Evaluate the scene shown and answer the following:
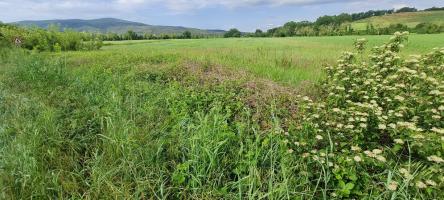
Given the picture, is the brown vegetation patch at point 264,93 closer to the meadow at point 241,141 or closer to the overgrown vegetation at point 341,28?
the meadow at point 241,141

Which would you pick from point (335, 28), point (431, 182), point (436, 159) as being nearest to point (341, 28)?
point (335, 28)

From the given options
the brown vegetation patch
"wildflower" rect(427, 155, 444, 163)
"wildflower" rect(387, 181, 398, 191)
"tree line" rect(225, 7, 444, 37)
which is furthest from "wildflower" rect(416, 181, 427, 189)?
"tree line" rect(225, 7, 444, 37)

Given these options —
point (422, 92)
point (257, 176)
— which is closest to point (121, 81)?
point (257, 176)

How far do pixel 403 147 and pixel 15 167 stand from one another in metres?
3.91

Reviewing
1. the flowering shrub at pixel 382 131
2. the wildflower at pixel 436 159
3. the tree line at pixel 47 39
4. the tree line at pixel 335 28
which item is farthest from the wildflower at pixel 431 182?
the tree line at pixel 335 28

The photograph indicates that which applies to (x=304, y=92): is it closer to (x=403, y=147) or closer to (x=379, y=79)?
(x=379, y=79)

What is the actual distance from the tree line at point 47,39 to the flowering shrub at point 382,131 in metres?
15.7

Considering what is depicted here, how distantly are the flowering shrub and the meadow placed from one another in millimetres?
14

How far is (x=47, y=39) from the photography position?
1825cm

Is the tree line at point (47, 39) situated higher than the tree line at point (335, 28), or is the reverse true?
the tree line at point (335, 28)

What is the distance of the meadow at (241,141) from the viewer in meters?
3.02

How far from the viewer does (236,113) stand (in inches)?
197

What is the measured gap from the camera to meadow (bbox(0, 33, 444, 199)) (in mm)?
3016

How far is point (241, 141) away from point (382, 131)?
155 cm
